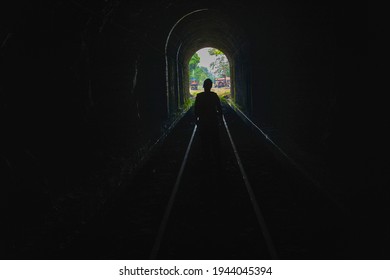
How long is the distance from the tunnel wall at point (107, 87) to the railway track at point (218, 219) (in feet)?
2.56

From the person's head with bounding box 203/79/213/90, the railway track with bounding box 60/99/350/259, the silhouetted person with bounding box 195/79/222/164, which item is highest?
the person's head with bounding box 203/79/213/90

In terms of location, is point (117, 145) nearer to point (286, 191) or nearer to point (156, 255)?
point (286, 191)

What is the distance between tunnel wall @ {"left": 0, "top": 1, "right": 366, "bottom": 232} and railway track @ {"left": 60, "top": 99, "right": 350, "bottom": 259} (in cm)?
78

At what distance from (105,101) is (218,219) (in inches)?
150

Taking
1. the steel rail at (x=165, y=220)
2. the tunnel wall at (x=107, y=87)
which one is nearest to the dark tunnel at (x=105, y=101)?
the tunnel wall at (x=107, y=87)

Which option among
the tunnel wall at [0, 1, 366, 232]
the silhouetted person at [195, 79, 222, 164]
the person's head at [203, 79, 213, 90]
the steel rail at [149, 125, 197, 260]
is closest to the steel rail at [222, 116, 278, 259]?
the silhouetted person at [195, 79, 222, 164]

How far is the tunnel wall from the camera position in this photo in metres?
4.90

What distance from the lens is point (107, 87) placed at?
28.3 feet

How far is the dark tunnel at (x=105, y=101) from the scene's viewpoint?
4.82 metres

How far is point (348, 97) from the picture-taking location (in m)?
6.77

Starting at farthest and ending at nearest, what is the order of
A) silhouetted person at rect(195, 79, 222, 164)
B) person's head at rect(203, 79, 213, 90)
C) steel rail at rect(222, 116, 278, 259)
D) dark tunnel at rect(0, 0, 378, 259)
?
1. silhouetted person at rect(195, 79, 222, 164)
2. person's head at rect(203, 79, 213, 90)
3. dark tunnel at rect(0, 0, 378, 259)
4. steel rail at rect(222, 116, 278, 259)

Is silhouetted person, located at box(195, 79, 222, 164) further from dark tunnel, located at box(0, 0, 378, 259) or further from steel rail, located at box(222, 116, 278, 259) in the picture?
dark tunnel, located at box(0, 0, 378, 259)

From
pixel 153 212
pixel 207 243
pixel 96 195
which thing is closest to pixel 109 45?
pixel 96 195
